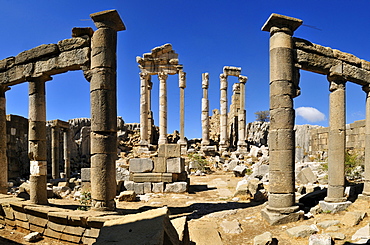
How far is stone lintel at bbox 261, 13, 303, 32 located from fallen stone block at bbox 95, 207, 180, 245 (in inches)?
245

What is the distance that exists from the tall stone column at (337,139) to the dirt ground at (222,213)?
2.12 ft

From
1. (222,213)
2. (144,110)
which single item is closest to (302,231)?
(222,213)

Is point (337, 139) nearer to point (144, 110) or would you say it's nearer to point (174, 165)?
point (174, 165)

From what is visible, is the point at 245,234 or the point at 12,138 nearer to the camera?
the point at 245,234

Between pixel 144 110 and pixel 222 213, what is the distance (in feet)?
59.0

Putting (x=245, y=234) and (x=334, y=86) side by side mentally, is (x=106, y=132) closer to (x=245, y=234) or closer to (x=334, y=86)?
(x=245, y=234)

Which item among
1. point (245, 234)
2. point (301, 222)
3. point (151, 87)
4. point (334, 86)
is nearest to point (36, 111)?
point (245, 234)

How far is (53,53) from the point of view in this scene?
804 cm

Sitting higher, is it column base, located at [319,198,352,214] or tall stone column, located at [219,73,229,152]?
tall stone column, located at [219,73,229,152]

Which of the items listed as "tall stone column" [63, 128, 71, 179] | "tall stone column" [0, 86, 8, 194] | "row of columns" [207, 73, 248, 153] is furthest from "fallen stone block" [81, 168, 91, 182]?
"row of columns" [207, 73, 248, 153]

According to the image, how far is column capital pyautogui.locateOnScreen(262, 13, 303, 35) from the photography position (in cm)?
741

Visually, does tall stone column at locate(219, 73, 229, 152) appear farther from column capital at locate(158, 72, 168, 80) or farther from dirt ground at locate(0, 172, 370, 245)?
dirt ground at locate(0, 172, 370, 245)

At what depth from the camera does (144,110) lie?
979 inches

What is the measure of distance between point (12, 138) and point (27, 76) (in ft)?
36.5
